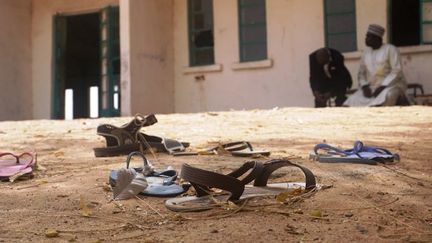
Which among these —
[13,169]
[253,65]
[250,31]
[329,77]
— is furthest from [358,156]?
[250,31]

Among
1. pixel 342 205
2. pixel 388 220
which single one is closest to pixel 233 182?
pixel 342 205

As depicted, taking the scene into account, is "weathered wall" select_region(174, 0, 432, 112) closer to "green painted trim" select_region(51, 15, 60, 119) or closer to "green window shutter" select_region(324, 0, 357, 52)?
"green window shutter" select_region(324, 0, 357, 52)

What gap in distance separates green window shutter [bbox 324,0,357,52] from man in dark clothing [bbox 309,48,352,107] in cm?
44

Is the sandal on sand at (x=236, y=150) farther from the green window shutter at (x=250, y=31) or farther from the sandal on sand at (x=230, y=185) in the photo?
the green window shutter at (x=250, y=31)

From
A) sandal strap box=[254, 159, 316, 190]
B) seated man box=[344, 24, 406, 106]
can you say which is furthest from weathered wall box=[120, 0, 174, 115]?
sandal strap box=[254, 159, 316, 190]

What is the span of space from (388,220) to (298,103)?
736 cm

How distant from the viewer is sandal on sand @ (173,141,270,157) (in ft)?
11.0

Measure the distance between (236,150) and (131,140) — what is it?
74 centimetres

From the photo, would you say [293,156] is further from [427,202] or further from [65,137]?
[65,137]

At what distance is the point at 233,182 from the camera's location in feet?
6.65

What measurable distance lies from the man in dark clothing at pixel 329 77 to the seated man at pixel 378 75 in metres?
0.30

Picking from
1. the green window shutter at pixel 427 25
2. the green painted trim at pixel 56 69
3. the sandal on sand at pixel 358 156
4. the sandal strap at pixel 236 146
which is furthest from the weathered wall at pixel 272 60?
the sandal on sand at pixel 358 156

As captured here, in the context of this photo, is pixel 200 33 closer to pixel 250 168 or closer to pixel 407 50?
pixel 407 50

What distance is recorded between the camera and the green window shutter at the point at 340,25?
28.9ft
